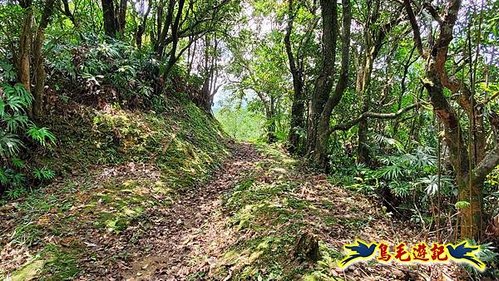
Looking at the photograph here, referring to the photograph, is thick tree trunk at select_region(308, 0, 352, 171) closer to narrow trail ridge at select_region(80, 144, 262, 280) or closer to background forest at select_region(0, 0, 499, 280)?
background forest at select_region(0, 0, 499, 280)

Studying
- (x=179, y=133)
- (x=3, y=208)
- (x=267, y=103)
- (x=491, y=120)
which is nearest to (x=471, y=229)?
(x=491, y=120)

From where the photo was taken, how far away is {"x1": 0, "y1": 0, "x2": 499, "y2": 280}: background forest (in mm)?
3441

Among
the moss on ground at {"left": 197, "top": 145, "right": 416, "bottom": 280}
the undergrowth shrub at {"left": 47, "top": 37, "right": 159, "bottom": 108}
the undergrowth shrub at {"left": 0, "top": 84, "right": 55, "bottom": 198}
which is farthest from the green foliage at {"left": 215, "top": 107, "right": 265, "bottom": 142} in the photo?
the undergrowth shrub at {"left": 0, "top": 84, "right": 55, "bottom": 198}

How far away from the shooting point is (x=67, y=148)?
5957 mm

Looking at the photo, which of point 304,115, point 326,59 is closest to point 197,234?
point 326,59

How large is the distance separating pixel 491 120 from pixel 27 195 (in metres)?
5.98

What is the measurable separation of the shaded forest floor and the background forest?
0.19ft

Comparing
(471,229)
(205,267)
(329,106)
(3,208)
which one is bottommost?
(205,267)

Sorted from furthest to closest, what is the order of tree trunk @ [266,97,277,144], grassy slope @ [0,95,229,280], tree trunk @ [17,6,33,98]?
tree trunk @ [266,97,277,144] < tree trunk @ [17,6,33,98] < grassy slope @ [0,95,229,280]

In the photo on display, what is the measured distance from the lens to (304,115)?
1086 cm

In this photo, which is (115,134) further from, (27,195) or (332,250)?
(332,250)

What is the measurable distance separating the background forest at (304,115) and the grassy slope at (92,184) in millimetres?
31

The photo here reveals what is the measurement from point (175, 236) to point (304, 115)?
732 cm

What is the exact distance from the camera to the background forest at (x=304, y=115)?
344cm
